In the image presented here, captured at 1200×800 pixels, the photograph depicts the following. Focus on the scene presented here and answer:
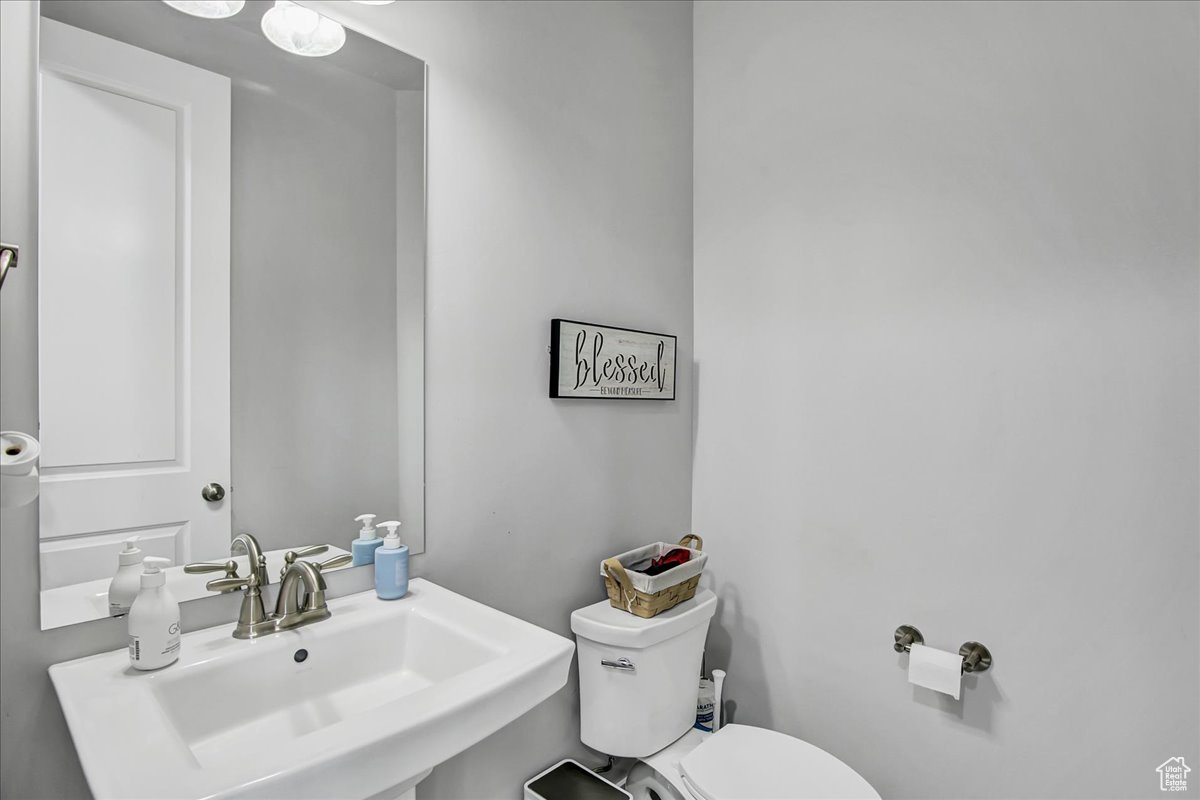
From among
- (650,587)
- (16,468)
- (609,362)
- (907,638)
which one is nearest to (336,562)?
(16,468)

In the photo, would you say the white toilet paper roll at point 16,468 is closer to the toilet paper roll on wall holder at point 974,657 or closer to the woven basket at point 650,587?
the woven basket at point 650,587

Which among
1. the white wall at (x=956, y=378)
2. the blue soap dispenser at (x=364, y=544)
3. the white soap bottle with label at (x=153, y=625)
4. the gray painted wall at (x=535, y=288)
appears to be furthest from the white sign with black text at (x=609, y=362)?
the white soap bottle with label at (x=153, y=625)

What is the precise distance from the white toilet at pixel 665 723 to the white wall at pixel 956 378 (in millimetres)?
330

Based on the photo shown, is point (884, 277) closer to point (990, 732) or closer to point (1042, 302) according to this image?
point (1042, 302)

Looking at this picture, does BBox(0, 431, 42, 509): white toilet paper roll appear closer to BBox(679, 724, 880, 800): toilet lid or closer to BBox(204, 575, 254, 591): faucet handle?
BBox(204, 575, 254, 591): faucet handle

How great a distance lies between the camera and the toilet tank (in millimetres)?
1434

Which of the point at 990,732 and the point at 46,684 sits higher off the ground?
the point at 46,684

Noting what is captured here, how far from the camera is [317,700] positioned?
100cm

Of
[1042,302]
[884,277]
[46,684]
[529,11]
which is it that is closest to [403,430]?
[46,684]

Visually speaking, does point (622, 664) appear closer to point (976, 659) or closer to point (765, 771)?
point (765, 771)

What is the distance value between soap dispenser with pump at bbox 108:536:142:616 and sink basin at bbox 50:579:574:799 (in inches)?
2.7

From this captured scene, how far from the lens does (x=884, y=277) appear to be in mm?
1590

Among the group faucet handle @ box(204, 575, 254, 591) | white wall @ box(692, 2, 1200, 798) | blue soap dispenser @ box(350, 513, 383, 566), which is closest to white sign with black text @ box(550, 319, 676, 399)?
white wall @ box(692, 2, 1200, 798)

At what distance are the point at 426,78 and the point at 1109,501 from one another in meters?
1.72
